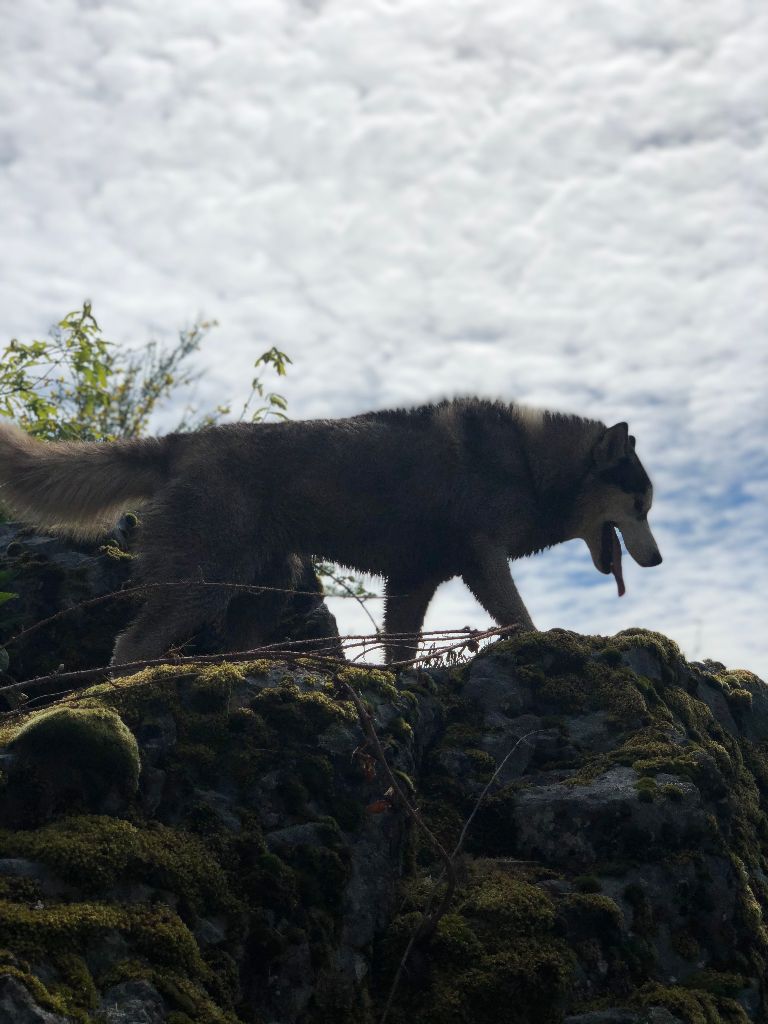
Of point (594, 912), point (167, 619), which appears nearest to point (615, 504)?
point (167, 619)

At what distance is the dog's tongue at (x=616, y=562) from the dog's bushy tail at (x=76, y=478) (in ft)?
13.4

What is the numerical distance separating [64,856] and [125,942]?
15.1 inches

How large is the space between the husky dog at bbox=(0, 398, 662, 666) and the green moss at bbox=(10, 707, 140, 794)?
2.77 metres

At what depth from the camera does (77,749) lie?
405 centimetres

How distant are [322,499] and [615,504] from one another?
9.50ft

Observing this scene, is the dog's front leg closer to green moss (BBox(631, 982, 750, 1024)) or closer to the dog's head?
the dog's head

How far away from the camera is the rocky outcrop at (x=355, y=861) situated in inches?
137

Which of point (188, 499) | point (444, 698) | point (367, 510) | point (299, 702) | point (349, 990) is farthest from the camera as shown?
point (367, 510)

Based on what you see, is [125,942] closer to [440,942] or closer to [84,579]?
[440,942]

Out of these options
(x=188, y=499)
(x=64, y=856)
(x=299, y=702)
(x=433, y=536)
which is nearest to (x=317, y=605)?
(x=433, y=536)

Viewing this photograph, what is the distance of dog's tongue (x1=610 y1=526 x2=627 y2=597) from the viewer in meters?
9.30

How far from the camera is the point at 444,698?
623 centimetres

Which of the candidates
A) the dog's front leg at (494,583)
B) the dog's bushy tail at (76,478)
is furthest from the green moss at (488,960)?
the dog's bushy tail at (76,478)

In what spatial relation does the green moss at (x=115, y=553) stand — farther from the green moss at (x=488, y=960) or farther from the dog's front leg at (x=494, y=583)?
the green moss at (x=488, y=960)
